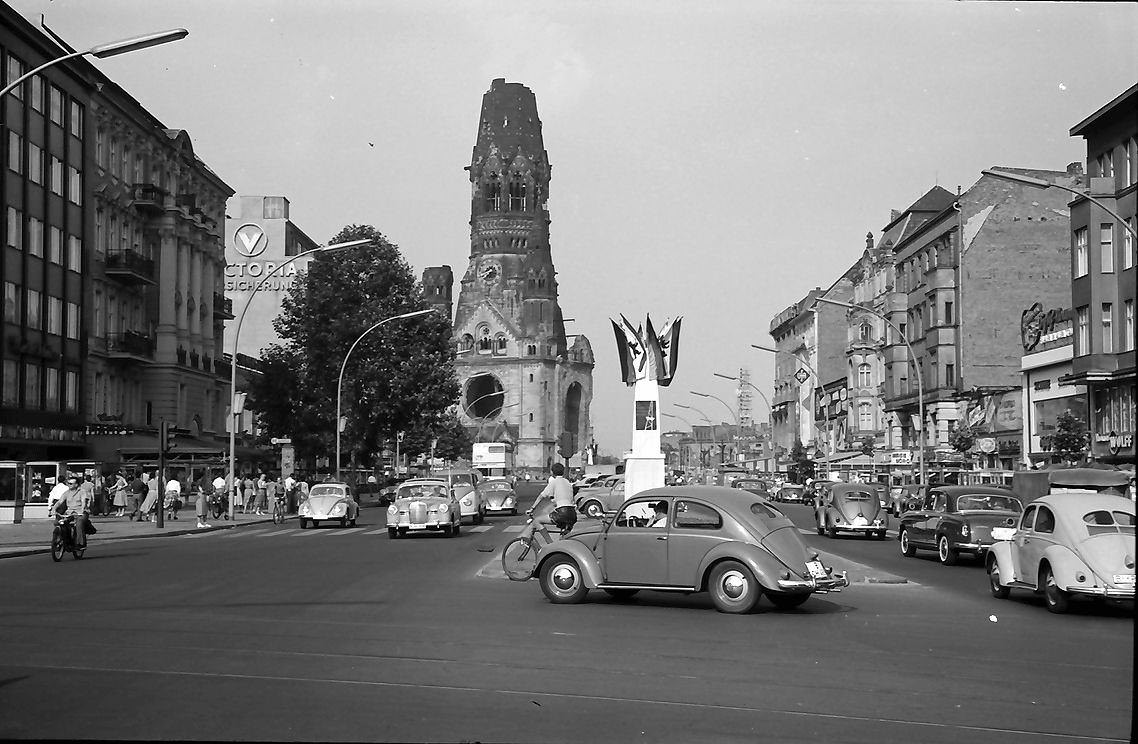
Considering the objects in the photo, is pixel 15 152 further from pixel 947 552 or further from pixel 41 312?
pixel 947 552

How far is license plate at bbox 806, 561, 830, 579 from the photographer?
1631cm

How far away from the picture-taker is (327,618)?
15164mm

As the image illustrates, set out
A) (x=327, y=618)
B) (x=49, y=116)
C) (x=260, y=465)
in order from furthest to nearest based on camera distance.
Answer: (x=260, y=465) < (x=49, y=116) < (x=327, y=618)

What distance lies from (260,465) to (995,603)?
5873cm

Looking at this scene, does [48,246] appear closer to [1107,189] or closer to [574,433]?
[1107,189]

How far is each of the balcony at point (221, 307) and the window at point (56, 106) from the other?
22.1 meters

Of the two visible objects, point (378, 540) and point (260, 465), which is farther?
point (260, 465)

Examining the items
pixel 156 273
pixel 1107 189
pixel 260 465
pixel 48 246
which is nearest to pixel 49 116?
pixel 48 246

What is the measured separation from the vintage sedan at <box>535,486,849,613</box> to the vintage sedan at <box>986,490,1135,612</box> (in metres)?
2.64

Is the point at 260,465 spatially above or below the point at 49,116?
below

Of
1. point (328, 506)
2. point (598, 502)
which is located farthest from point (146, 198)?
point (598, 502)

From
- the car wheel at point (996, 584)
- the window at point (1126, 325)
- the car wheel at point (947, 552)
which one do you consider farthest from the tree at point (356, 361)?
the car wheel at point (996, 584)

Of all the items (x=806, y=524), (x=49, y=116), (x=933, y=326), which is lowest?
(x=806, y=524)

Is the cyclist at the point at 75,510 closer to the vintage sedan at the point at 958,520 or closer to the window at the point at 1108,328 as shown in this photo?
the vintage sedan at the point at 958,520
